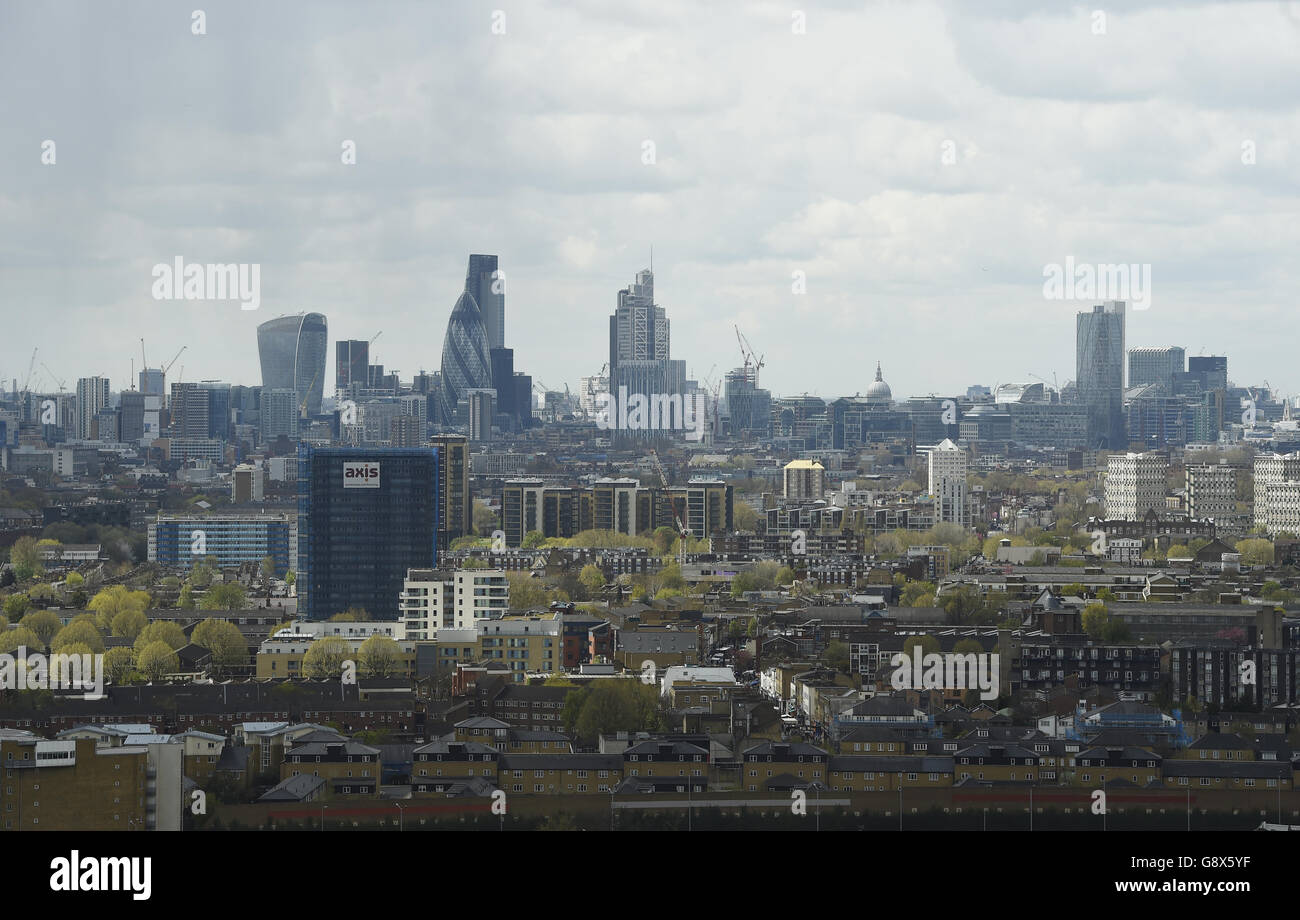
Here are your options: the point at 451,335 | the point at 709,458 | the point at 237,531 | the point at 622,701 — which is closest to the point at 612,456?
the point at 709,458

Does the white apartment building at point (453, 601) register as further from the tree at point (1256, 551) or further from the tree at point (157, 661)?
the tree at point (1256, 551)

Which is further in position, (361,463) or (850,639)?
(361,463)

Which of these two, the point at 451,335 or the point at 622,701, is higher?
the point at 451,335

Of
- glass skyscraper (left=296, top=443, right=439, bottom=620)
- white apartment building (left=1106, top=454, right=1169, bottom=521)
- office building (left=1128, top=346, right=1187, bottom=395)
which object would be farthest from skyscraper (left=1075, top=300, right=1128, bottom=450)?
glass skyscraper (left=296, top=443, right=439, bottom=620)
